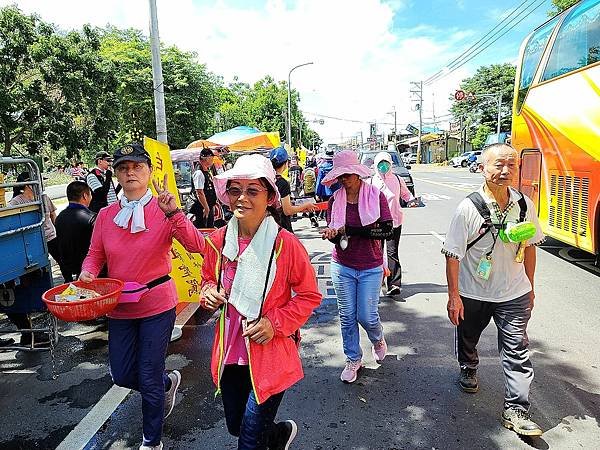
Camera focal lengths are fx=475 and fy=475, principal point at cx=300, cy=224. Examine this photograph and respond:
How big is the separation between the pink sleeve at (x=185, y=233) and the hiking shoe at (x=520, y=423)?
2.21m

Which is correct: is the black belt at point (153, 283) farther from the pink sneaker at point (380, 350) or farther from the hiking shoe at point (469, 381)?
the hiking shoe at point (469, 381)

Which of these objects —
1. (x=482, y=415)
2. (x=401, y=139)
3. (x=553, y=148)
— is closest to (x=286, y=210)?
(x=482, y=415)

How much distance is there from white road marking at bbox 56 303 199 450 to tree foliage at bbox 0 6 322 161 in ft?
34.8

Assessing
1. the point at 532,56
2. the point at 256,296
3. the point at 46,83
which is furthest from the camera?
the point at 46,83

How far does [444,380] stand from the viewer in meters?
3.79

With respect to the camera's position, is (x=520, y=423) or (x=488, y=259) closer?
(x=520, y=423)

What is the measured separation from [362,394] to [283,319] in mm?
1791

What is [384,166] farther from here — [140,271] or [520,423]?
[140,271]

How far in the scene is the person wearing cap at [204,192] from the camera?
7742mm

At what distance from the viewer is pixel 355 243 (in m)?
3.68

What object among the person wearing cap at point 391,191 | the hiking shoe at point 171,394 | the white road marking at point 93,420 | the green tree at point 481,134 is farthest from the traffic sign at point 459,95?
the hiking shoe at point 171,394

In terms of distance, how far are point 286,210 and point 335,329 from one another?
1.40 metres

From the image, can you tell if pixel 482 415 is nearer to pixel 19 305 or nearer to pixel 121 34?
pixel 19 305

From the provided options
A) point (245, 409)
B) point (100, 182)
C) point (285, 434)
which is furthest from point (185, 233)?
point (100, 182)
